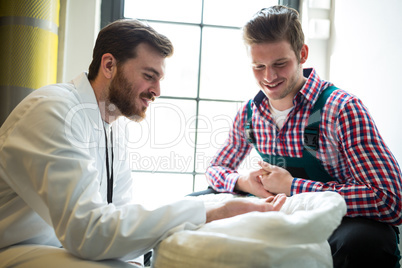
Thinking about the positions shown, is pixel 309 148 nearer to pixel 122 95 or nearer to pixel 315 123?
pixel 315 123

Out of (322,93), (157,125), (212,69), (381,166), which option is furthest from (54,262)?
(212,69)

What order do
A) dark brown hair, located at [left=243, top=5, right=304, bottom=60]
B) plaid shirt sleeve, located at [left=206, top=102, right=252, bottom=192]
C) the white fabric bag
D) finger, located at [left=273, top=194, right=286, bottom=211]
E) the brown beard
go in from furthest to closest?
plaid shirt sleeve, located at [left=206, top=102, right=252, bottom=192] → dark brown hair, located at [left=243, top=5, right=304, bottom=60] → the brown beard → finger, located at [left=273, top=194, right=286, bottom=211] → the white fabric bag

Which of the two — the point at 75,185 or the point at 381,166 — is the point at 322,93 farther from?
the point at 75,185

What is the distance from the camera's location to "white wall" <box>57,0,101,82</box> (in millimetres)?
2189

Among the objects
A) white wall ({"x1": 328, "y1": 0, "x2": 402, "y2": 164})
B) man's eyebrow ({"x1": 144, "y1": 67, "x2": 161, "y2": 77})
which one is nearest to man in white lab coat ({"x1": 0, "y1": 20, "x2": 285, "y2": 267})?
man's eyebrow ({"x1": 144, "y1": 67, "x2": 161, "y2": 77})

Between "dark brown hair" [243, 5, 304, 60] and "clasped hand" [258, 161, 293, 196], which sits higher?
"dark brown hair" [243, 5, 304, 60]

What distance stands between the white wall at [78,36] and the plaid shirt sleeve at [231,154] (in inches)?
39.7

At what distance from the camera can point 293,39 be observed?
5.29 ft

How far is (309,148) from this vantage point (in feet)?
5.23

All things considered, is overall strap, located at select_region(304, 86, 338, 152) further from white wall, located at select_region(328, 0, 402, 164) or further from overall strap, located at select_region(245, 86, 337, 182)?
white wall, located at select_region(328, 0, 402, 164)

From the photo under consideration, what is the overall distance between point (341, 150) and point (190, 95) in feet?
4.11

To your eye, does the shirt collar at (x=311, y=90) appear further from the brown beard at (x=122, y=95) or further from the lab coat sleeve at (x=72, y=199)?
the lab coat sleeve at (x=72, y=199)

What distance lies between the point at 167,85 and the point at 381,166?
1552 mm

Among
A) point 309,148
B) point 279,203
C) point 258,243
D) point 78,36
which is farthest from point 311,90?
point 78,36
